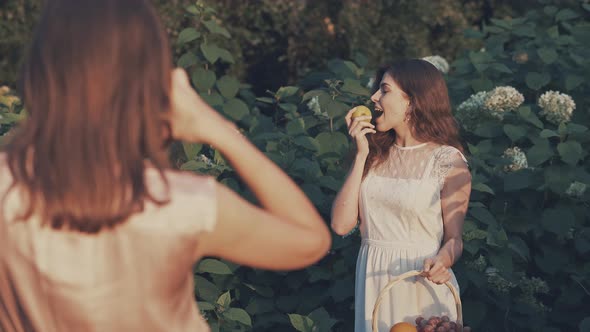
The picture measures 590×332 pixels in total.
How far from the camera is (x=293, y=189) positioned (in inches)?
63.4

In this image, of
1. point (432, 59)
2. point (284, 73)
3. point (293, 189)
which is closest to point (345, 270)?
point (432, 59)

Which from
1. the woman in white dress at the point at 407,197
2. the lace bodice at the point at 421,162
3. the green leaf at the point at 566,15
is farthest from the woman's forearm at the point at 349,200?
the green leaf at the point at 566,15

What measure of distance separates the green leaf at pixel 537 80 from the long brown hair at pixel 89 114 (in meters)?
4.51

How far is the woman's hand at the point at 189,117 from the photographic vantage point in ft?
5.05

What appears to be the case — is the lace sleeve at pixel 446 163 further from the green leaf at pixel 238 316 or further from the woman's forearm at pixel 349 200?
the green leaf at pixel 238 316

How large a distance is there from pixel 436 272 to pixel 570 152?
182 centimetres

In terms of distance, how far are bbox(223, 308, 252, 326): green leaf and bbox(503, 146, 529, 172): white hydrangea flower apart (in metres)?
1.69

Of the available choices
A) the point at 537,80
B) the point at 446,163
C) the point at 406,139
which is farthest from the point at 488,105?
the point at 446,163

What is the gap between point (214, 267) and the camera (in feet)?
14.8

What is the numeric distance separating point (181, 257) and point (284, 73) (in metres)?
7.02

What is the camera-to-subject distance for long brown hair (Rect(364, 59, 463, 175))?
3.78m

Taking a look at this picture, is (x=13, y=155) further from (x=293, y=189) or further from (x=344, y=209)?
(x=344, y=209)

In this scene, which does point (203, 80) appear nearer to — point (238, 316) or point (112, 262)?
point (238, 316)

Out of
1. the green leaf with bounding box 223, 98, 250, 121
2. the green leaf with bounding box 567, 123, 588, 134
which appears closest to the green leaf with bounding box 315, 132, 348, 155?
the green leaf with bounding box 223, 98, 250, 121
